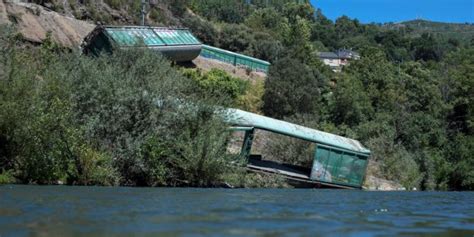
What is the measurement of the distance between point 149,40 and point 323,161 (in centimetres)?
2593

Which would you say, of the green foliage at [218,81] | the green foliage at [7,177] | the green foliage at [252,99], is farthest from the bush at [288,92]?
the green foliage at [7,177]

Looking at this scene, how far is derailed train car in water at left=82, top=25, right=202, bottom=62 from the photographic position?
182ft

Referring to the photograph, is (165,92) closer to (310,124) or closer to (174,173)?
(174,173)

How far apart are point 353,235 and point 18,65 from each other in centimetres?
2343

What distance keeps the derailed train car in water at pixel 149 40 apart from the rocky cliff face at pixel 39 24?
6.13ft

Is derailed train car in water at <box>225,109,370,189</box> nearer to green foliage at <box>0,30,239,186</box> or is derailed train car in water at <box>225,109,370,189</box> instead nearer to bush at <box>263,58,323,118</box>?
green foliage at <box>0,30,239,186</box>

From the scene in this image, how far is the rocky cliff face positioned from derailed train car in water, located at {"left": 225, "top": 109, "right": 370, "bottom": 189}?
2213 centimetres

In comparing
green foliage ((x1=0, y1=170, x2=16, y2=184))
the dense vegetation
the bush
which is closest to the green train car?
the dense vegetation

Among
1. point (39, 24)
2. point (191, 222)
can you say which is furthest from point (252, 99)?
point (191, 222)

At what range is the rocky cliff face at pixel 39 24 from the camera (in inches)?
2067

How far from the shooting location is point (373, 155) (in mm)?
57156

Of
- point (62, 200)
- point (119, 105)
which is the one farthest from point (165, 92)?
point (62, 200)

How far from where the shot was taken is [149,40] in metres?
62.1

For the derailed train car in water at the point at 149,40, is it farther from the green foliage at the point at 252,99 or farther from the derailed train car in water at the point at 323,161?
the derailed train car in water at the point at 323,161
